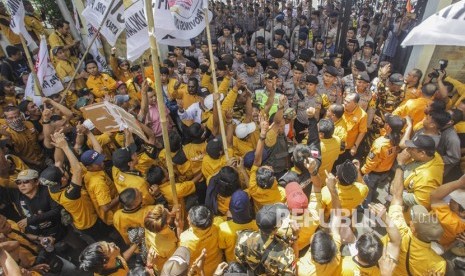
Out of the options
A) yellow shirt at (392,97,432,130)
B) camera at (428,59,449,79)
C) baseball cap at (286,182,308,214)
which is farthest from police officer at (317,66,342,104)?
baseball cap at (286,182,308,214)

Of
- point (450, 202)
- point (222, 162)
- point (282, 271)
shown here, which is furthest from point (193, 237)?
point (450, 202)

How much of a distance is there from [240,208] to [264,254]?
0.48 metres

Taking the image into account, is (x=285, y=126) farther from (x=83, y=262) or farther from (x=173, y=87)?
(x=83, y=262)

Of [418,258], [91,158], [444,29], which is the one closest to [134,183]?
[91,158]

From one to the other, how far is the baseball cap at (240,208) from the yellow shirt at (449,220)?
1925 millimetres

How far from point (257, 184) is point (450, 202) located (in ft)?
6.29

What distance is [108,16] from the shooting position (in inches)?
169

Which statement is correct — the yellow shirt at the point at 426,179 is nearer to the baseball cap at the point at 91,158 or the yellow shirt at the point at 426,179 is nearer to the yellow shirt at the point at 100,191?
the yellow shirt at the point at 100,191

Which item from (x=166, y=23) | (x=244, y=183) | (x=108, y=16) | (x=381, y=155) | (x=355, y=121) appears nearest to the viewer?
(x=166, y=23)

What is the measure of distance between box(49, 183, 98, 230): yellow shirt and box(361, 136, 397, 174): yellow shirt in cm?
370

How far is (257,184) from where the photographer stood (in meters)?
3.30

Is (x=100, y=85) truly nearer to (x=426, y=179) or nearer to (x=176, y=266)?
(x=176, y=266)

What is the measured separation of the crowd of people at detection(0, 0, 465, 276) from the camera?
2.63 metres

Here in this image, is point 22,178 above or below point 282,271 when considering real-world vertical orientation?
above
